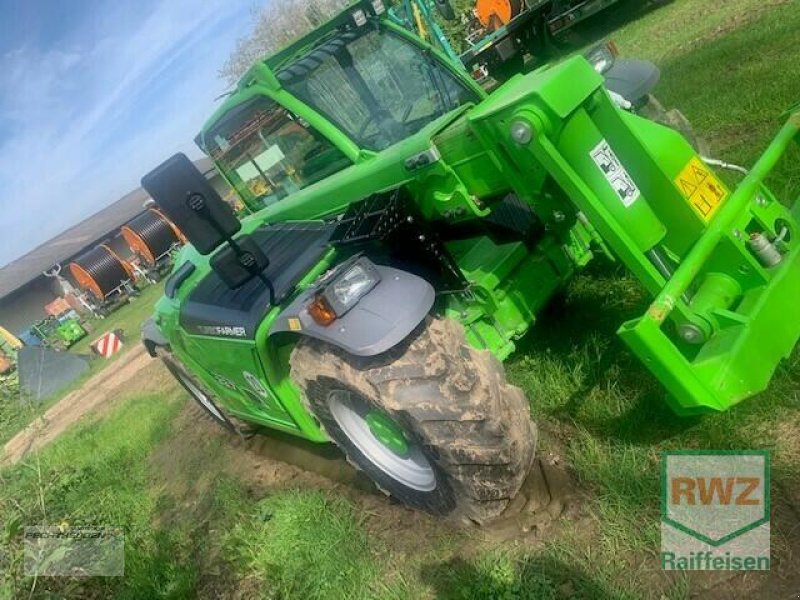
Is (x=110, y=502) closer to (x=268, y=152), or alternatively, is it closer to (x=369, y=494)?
(x=369, y=494)

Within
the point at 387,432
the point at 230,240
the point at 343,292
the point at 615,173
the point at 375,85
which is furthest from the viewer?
the point at 375,85

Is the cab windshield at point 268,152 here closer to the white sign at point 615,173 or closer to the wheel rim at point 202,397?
the white sign at point 615,173

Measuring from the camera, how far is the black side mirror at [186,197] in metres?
2.78

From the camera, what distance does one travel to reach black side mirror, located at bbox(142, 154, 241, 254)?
110 inches

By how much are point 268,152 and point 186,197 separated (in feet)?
4.93

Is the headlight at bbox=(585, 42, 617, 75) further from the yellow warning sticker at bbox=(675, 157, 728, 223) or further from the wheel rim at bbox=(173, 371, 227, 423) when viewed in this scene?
the wheel rim at bbox=(173, 371, 227, 423)

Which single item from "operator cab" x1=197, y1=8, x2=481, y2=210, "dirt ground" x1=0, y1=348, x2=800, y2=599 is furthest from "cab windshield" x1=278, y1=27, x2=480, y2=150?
"dirt ground" x1=0, y1=348, x2=800, y2=599

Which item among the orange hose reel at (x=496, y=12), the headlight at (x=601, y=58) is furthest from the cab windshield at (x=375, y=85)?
the orange hose reel at (x=496, y=12)

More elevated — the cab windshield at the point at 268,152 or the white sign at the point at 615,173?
the cab windshield at the point at 268,152

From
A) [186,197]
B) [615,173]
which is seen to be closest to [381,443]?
[186,197]

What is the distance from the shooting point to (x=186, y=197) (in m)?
2.80

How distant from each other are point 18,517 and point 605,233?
413 centimetres

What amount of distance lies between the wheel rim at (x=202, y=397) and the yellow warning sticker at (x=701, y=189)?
4.13 metres

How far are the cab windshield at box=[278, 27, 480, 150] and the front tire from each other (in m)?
1.54
